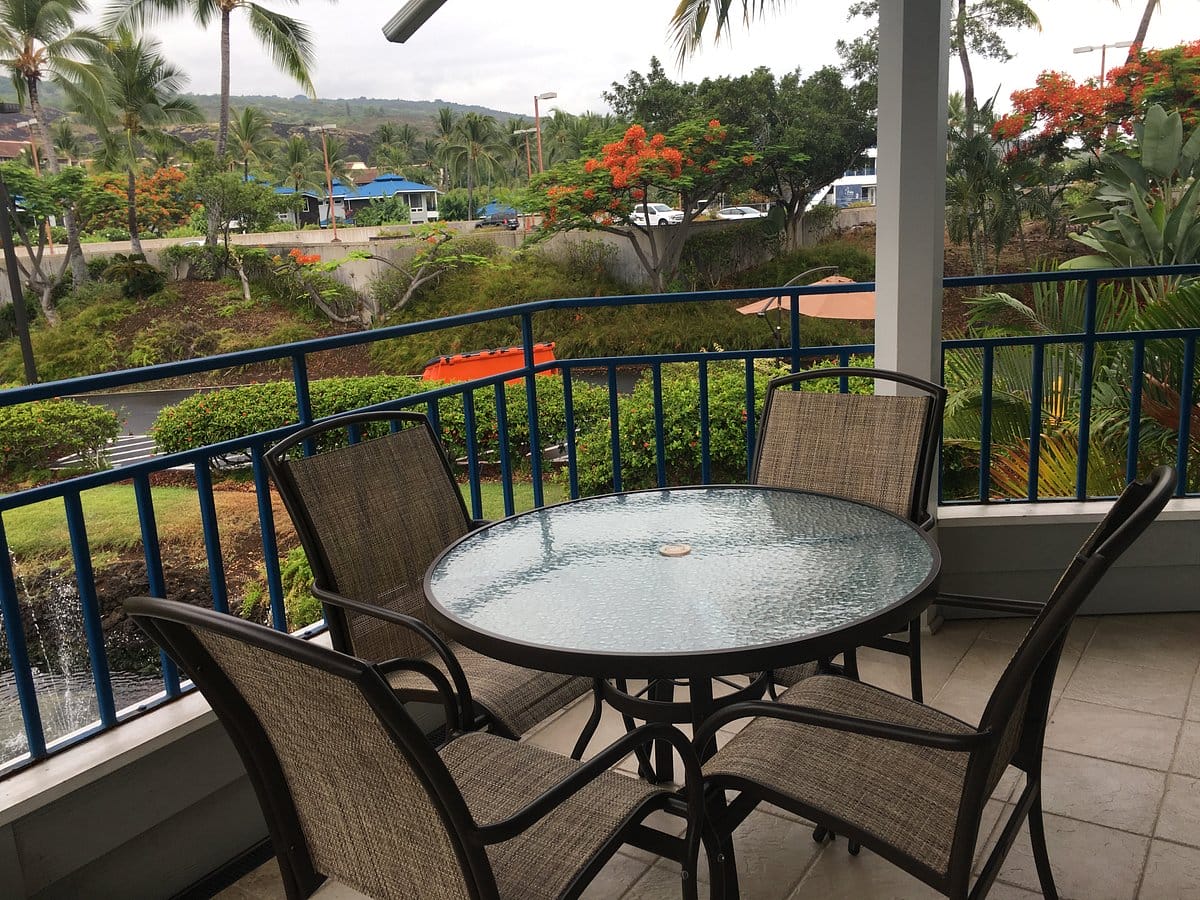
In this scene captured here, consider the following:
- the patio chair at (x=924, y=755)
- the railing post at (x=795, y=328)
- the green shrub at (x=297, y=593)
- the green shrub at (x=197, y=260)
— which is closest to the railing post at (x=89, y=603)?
the patio chair at (x=924, y=755)

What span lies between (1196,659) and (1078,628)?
1.14 feet

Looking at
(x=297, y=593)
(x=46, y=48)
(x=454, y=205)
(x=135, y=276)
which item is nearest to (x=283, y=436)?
(x=297, y=593)

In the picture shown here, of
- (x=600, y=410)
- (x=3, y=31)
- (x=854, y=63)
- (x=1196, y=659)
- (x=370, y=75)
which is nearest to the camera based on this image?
(x=1196, y=659)

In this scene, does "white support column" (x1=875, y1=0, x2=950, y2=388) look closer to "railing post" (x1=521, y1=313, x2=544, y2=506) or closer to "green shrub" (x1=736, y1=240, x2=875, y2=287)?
"railing post" (x1=521, y1=313, x2=544, y2=506)

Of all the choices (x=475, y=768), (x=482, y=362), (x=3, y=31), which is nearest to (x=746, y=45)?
(x=482, y=362)

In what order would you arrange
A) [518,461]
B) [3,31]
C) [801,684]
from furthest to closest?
[3,31] → [518,461] → [801,684]

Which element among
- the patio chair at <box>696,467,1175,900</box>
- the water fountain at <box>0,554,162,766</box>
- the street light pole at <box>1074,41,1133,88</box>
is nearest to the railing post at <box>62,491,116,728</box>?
the patio chair at <box>696,467,1175,900</box>

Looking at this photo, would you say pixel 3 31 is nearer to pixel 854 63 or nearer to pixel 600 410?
pixel 854 63

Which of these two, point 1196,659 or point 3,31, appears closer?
point 1196,659

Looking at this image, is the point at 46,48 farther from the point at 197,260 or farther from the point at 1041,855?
the point at 1041,855

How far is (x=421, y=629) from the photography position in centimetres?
175

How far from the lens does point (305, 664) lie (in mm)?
1034

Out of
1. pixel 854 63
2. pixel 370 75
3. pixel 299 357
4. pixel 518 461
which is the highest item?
pixel 370 75

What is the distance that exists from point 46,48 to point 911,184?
35.2 metres
